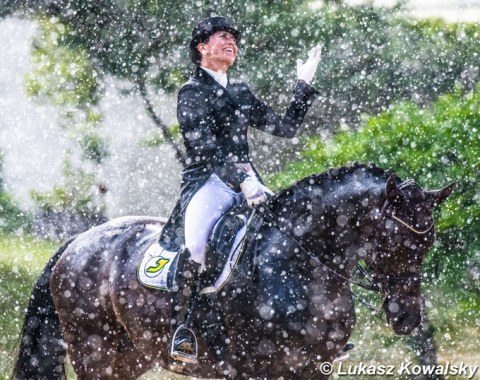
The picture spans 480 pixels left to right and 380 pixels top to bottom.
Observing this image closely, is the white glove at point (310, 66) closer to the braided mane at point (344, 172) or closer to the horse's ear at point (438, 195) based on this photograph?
the braided mane at point (344, 172)

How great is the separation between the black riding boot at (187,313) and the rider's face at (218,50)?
4.22 ft

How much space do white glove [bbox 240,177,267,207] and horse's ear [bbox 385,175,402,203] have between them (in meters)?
Result: 0.74

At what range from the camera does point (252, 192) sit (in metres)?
4.95

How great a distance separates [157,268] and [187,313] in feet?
1.42

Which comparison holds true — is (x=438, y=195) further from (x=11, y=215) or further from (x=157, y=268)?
(x=11, y=215)

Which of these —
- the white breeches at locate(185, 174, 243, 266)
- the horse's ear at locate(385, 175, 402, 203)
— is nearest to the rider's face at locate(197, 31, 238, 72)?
the white breeches at locate(185, 174, 243, 266)

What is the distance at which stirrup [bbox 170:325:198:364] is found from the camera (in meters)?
5.26

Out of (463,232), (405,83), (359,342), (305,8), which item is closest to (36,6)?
(305,8)

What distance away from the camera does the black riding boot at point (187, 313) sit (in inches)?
207

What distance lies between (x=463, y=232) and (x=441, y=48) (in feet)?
35.9

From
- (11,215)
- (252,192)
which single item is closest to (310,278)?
(252,192)

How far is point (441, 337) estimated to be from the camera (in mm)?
12352

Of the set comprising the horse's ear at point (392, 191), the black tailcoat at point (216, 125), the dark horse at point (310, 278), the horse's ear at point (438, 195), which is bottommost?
the dark horse at point (310, 278)

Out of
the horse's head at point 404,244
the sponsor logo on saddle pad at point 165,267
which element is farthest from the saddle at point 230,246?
the horse's head at point 404,244
